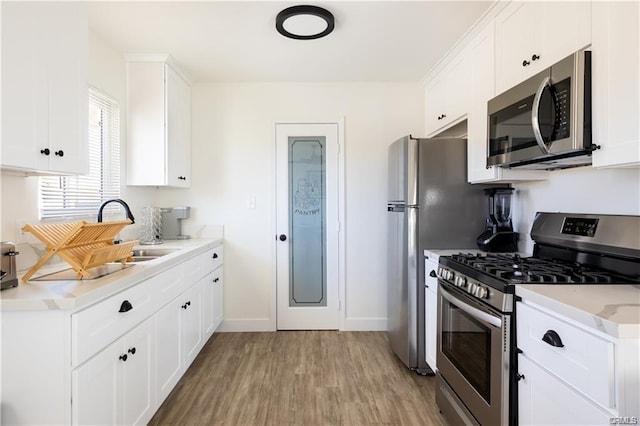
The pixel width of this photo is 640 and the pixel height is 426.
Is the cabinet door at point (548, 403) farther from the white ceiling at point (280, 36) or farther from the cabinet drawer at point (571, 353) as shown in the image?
the white ceiling at point (280, 36)

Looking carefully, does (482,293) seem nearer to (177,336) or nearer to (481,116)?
(481,116)

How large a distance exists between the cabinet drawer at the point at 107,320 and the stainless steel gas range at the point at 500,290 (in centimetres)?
167

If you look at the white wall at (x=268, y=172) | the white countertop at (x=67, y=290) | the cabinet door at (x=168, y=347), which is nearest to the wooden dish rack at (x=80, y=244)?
the white countertop at (x=67, y=290)

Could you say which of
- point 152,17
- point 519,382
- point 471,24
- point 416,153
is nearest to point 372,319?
point 416,153

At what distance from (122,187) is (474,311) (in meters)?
2.70

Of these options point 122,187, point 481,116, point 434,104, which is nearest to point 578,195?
point 481,116

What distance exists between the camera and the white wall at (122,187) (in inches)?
A: 65.5

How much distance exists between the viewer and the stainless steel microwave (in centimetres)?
135

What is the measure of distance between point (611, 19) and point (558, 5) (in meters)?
0.34

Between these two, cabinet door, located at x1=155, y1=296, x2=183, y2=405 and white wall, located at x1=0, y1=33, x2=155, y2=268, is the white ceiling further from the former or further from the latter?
cabinet door, located at x1=155, y1=296, x2=183, y2=405

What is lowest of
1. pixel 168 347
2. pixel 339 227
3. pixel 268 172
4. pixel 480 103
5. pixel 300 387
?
pixel 300 387

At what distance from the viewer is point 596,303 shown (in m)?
1.09

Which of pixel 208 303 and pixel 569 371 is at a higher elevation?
pixel 569 371

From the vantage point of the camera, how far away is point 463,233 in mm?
2412
